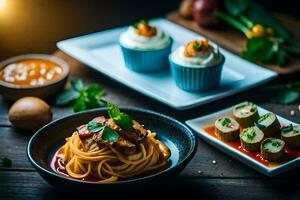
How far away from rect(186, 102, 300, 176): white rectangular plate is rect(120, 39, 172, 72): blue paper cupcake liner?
0.53 metres

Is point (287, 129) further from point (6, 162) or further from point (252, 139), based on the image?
point (6, 162)

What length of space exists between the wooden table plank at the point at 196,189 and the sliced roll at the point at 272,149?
7 cm

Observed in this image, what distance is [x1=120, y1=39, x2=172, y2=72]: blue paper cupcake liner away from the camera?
2740 mm

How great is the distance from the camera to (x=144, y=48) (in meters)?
2.76

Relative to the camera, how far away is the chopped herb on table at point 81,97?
8.12 ft

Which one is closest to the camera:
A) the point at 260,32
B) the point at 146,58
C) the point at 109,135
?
the point at 109,135

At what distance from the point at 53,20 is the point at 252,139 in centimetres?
221

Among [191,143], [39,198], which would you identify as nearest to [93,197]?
[39,198]

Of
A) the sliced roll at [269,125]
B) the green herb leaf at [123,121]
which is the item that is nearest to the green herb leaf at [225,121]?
the sliced roll at [269,125]

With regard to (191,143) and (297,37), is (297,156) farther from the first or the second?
(297,37)

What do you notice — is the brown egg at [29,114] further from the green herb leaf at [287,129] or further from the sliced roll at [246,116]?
the green herb leaf at [287,129]

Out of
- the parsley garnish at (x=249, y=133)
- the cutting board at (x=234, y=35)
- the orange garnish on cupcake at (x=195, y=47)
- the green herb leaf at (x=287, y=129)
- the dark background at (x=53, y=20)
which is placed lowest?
the dark background at (x=53, y=20)

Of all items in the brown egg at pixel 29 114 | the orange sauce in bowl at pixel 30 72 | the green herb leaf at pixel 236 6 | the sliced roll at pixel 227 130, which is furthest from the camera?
the green herb leaf at pixel 236 6

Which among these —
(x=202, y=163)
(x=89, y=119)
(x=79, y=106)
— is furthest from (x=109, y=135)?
(x=79, y=106)
